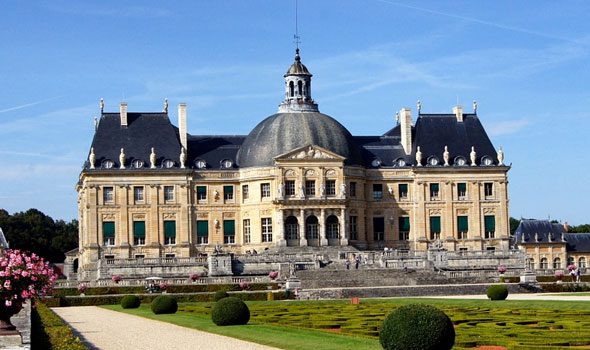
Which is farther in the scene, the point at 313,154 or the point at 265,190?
the point at 265,190

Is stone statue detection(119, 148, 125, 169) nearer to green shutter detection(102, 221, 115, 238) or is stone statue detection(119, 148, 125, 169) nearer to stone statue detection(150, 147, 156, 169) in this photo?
stone statue detection(150, 147, 156, 169)

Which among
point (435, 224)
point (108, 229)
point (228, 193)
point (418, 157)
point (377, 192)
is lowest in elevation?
point (435, 224)

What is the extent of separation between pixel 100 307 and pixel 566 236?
163 ft

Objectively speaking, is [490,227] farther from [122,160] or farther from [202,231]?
[122,160]

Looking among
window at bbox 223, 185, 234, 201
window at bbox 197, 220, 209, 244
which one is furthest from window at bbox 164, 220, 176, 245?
window at bbox 223, 185, 234, 201

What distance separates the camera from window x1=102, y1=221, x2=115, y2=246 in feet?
235

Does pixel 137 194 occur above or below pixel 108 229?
above

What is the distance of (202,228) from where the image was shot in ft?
242

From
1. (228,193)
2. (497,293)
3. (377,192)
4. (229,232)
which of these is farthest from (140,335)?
(377,192)

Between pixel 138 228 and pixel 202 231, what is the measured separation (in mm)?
4361

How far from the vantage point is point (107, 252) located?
71188mm

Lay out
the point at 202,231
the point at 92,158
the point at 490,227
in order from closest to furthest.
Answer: the point at 92,158 < the point at 202,231 < the point at 490,227

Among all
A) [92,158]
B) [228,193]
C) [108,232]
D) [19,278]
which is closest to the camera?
[19,278]

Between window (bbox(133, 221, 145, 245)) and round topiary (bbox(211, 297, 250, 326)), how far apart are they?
40.0 metres
